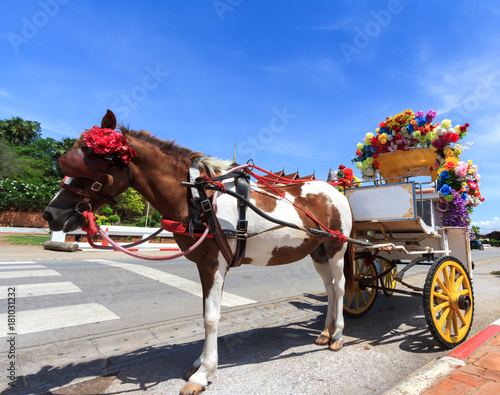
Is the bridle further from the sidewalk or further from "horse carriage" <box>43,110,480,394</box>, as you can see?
the sidewalk

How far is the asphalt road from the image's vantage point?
110 inches

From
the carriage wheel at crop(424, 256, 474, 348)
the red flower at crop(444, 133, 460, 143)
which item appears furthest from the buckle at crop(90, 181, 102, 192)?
the red flower at crop(444, 133, 460, 143)

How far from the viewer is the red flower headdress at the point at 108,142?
240cm

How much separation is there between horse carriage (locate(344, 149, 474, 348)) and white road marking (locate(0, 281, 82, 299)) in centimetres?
517

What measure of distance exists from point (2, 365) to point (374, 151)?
20.3 ft

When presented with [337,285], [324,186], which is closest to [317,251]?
[337,285]

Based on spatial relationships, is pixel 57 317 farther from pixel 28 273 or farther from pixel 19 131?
pixel 19 131

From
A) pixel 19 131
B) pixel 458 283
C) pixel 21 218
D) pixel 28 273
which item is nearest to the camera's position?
pixel 458 283

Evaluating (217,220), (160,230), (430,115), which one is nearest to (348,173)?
(430,115)

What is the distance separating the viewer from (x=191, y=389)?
2477mm

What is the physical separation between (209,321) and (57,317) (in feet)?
10.4

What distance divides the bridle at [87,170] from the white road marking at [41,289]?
4.23m

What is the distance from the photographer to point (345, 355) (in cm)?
334

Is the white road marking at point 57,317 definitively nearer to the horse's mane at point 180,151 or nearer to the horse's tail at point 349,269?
the horse's mane at point 180,151
